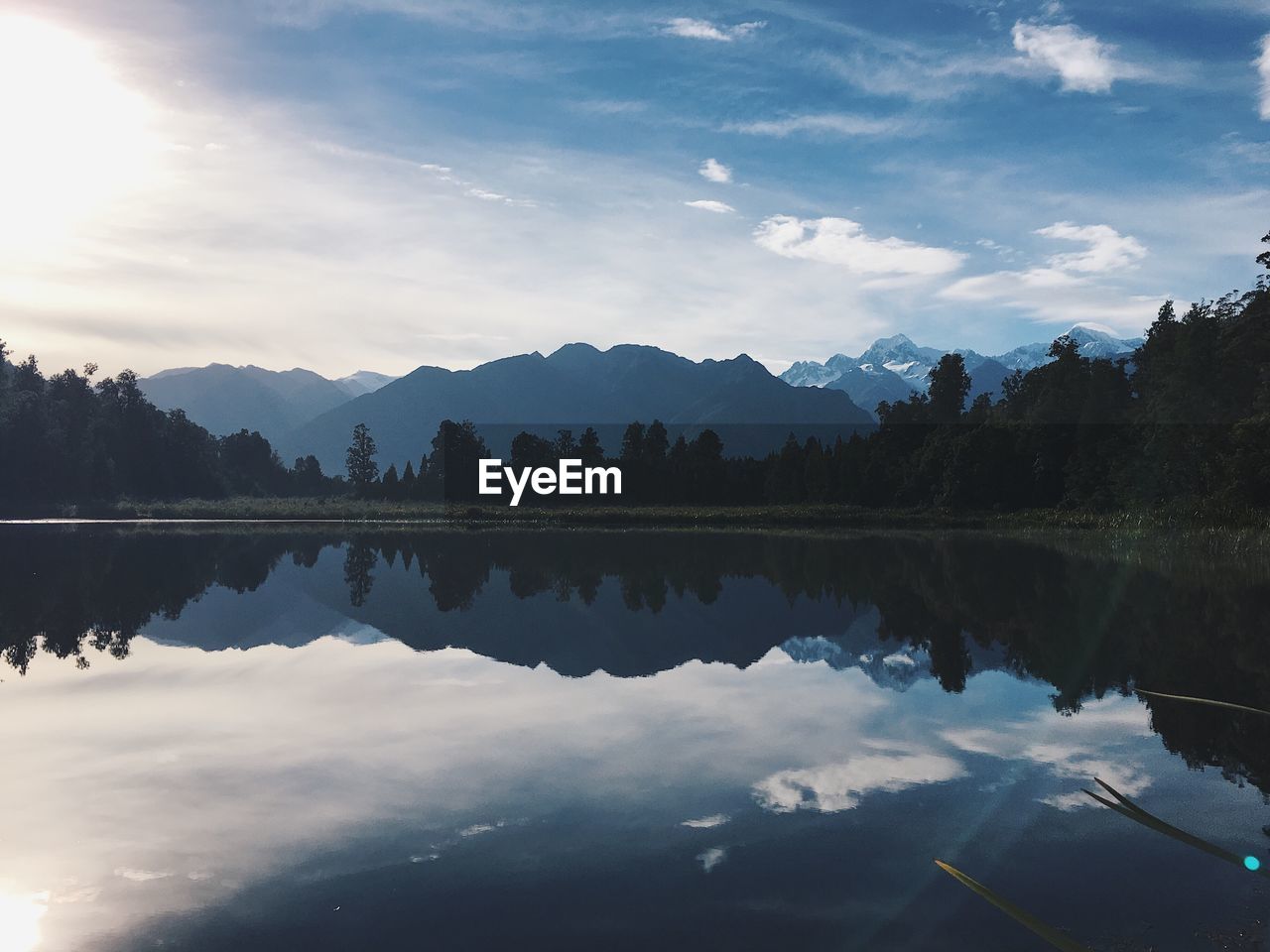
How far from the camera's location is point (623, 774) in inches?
401

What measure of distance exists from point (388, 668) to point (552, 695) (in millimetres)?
4013

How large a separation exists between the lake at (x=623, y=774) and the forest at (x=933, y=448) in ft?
145

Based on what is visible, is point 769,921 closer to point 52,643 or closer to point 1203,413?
point 52,643

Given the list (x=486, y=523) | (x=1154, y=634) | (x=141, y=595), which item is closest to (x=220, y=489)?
(x=486, y=523)

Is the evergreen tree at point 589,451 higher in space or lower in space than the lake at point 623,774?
higher

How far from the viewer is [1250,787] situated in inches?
386

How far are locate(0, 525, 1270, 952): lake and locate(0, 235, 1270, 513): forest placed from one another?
1744 inches

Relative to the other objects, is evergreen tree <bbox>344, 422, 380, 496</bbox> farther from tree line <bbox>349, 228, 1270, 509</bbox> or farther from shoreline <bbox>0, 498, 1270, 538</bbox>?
shoreline <bbox>0, 498, 1270, 538</bbox>

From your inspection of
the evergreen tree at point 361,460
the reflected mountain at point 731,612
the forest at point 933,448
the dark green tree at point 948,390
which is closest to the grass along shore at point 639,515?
the forest at point 933,448

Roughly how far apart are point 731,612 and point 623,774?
14743 mm

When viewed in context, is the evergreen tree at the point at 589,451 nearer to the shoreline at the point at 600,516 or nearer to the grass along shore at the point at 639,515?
the grass along shore at the point at 639,515

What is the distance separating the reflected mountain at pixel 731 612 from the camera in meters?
16.6

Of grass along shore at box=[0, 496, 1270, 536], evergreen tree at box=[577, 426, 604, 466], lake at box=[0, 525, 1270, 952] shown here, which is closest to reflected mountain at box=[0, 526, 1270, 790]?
lake at box=[0, 525, 1270, 952]

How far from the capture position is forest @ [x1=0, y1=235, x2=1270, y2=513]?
68.0m
